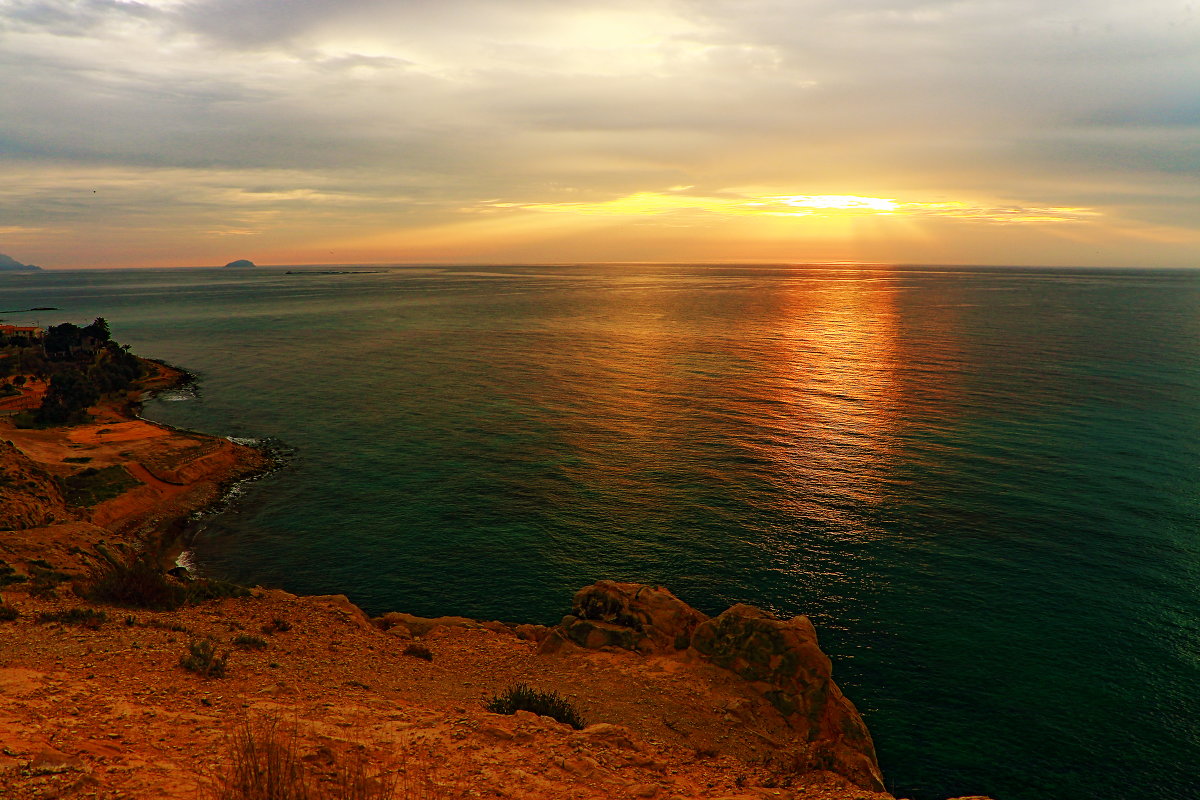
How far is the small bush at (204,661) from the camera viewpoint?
1742 centimetres

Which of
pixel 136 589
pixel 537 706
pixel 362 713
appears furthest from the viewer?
pixel 136 589

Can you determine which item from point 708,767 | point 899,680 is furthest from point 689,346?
point 708,767

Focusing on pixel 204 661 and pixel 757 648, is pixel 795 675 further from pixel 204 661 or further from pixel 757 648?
pixel 204 661

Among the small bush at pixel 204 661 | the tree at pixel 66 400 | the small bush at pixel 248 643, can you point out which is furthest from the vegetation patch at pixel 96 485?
the small bush at pixel 204 661

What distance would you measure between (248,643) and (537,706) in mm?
10450

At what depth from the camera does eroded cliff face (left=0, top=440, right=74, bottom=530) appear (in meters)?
31.6

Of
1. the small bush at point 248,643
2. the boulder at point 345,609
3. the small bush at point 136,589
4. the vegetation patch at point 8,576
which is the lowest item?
the boulder at point 345,609

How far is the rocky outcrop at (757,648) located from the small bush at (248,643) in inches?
408

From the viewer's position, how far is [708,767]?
16.8 metres

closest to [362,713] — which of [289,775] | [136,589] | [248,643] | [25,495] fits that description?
[289,775]

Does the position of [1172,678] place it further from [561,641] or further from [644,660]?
[561,641]

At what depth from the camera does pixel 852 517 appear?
4244 cm

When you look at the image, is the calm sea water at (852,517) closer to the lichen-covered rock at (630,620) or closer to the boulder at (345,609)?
the boulder at (345,609)

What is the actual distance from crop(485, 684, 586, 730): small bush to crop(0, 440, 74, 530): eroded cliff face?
94.1 feet
